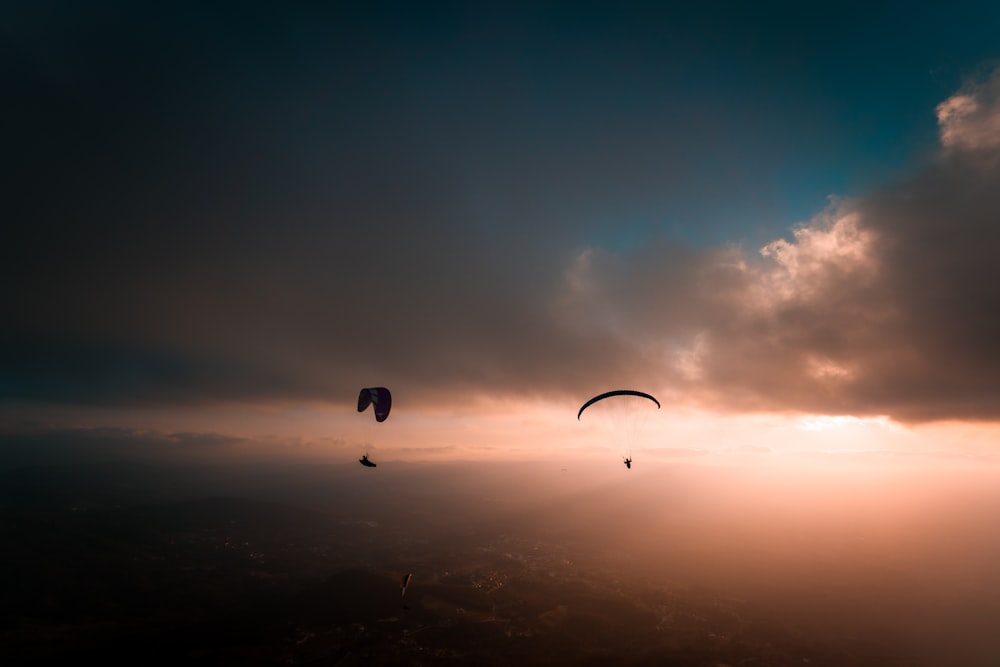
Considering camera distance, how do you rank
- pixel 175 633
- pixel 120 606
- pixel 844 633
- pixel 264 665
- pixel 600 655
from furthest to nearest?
pixel 120 606 < pixel 844 633 < pixel 175 633 < pixel 600 655 < pixel 264 665

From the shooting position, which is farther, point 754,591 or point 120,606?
point 754,591

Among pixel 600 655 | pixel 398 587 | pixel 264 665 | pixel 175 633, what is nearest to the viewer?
pixel 264 665

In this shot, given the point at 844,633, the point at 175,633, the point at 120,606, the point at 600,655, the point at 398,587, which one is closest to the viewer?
the point at 600,655

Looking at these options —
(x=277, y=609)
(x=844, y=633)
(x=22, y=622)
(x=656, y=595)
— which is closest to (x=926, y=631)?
(x=844, y=633)

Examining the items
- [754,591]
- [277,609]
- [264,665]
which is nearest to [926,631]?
[754,591]

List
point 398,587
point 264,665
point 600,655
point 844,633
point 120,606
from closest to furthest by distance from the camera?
point 264,665 → point 600,655 → point 844,633 → point 120,606 → point 398,587

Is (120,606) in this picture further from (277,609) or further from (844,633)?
(844,633)

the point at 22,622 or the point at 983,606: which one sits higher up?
the point at 983,606

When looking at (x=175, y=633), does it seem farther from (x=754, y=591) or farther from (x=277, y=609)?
(x=754, y=591)
